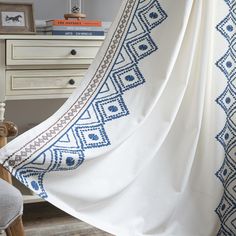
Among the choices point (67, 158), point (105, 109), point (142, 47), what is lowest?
point (67, 158)

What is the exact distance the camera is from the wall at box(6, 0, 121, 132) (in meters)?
2.59

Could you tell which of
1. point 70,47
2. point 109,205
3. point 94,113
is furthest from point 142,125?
point 70,47

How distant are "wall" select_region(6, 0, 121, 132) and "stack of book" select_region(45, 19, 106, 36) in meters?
0.29

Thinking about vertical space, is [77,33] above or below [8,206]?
above

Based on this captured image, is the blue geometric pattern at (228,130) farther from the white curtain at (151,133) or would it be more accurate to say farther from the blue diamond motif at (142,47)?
the blue diamond motif at (142,47)

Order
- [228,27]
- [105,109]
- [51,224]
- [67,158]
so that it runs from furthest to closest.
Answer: [51,224] < [228,27] < [105,109] < [67,158]

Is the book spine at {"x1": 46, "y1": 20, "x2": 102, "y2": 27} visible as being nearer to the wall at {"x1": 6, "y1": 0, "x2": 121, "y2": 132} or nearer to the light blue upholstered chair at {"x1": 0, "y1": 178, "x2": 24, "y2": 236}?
the wall at {"x1": 6, "y1": 0, "x2": 121, "y2": 132}

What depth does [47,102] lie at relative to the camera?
274 cm

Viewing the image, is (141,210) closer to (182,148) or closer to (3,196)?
(182,148)

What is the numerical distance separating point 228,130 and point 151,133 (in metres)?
0.34

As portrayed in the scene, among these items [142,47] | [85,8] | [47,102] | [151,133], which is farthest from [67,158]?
[85,8]

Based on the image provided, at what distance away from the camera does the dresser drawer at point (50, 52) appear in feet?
6.95

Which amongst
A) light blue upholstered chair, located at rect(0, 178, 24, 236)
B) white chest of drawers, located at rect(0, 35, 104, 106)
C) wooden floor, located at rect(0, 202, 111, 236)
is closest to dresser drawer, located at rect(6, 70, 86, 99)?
white chest of drawers, located at rect(0, 35, 104, 106)

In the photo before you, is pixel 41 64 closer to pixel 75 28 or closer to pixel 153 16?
pixel 75 28
